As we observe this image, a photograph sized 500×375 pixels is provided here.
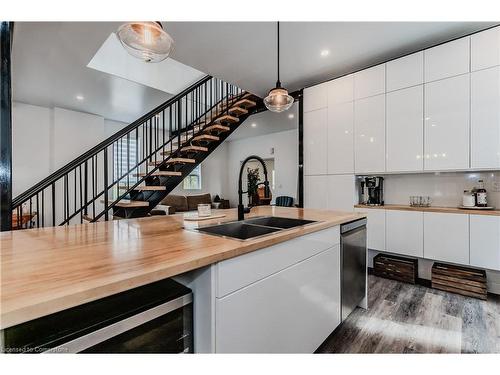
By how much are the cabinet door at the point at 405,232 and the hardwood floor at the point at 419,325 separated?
1.54ft

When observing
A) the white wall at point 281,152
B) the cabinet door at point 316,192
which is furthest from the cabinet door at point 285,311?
the white wall at point 281,152

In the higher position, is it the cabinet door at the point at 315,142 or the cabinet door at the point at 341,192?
the cabinet door at the point at 315,142

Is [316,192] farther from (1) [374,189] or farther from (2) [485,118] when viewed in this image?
(2) [485,118]

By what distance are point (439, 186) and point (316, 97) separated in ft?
6.60

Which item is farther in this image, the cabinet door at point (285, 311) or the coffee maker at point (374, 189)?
the coffee maker at point (374, 189)

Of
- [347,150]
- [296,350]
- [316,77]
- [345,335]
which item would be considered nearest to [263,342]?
[296,350]

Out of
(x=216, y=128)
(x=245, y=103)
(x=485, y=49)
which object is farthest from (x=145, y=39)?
(x=245, y=103)

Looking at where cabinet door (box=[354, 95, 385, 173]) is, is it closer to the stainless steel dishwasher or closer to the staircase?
the stainless steel dishwasher

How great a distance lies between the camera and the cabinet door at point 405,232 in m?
2.74

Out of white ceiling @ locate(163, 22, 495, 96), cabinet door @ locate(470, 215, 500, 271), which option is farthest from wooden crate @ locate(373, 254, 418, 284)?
white ceiling @ locate(163, 22, 495, 96)

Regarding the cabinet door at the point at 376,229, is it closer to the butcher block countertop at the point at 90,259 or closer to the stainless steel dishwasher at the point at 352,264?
the stainless steel dishwasher at the point at 352,264

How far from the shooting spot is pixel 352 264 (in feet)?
6.31
